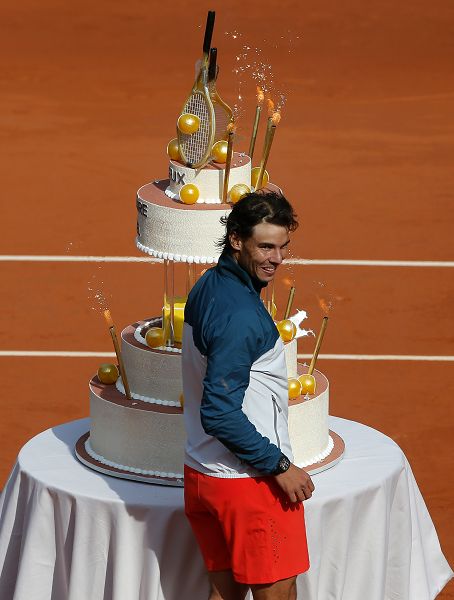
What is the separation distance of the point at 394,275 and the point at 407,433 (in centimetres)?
284

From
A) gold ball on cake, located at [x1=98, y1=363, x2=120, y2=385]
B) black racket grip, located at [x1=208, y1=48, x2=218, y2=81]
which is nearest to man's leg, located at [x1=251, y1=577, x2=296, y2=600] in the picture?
gold ball on cake, located at [x1=98, y1=363, x2=120, y2=385]

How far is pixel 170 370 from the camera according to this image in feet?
20.2

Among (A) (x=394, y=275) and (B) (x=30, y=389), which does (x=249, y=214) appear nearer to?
(B) (x=30, y=389)

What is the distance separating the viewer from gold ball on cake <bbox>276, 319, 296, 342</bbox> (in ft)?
21.0

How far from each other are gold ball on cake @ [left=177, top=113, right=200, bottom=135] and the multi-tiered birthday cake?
0.05 feet

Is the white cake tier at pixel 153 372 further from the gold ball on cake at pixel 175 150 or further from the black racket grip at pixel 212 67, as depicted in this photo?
the black racket grip at pixel 212 67

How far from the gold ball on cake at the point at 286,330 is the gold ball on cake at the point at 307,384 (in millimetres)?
190

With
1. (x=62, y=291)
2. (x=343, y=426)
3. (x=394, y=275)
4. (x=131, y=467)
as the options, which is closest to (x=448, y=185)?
(x=394, y=275)

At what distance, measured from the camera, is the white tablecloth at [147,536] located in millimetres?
5828

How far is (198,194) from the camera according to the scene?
6105 millimetres

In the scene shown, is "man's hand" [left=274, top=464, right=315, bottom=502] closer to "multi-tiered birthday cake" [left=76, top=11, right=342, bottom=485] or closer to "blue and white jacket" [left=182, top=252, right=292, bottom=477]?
"blue and white jacket" [left=182, top=252, right=292, bottom=477]

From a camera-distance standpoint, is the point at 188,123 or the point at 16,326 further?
the point at 16,326

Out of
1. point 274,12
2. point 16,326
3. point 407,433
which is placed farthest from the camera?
point 274,12

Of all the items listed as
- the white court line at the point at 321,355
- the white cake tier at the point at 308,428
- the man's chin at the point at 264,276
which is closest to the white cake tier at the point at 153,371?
the white cake tier at the point at 308,428
